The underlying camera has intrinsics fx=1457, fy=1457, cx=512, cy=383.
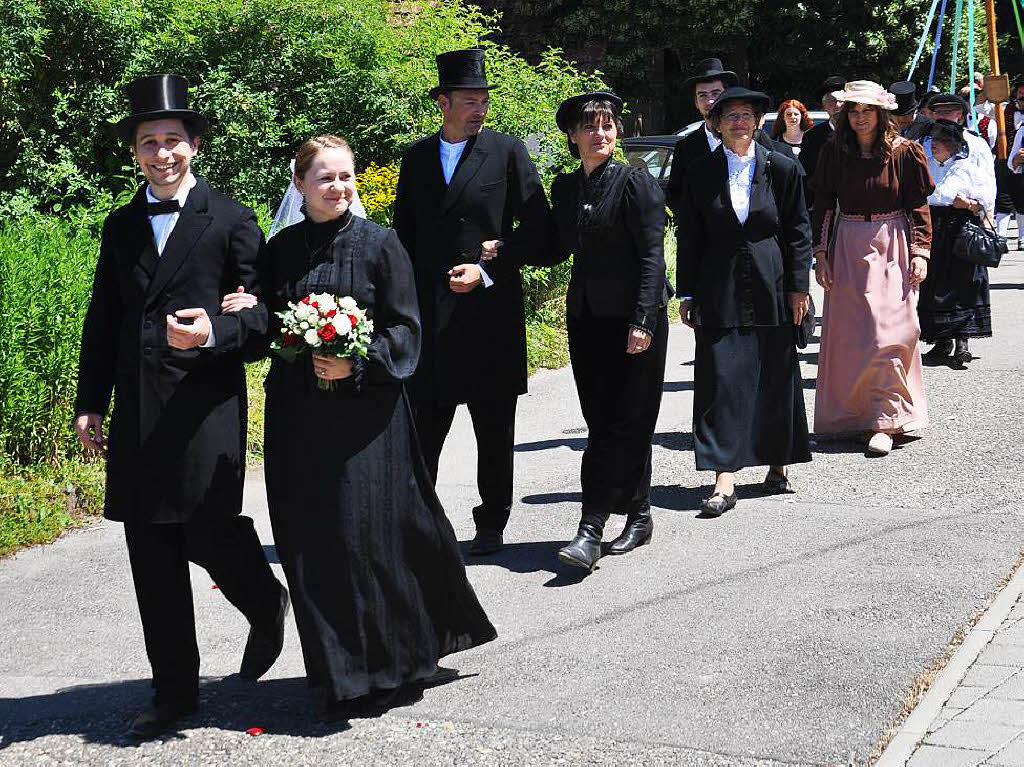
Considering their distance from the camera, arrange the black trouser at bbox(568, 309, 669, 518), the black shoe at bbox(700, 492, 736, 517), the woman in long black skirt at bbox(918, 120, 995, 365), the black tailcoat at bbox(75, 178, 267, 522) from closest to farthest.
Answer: the black tailcoat at bbox(75, 178, 267, 522) < the black trouser at bbox(568, 309, 669, 518) < the black shoe at bbox(700, 492, 736, 517) < the woman in long black skirt at bbox(918, 120, 995, 365)

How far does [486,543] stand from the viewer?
6586mm

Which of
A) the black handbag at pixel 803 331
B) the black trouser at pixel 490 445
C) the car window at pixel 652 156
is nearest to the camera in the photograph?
the black trouser at pixel 490 445

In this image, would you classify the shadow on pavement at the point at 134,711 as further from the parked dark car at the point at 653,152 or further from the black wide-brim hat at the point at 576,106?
the parked dark car at the point at 653,152

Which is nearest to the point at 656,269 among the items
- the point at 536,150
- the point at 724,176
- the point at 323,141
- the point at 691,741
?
the point at 724,176

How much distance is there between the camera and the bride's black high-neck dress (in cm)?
458

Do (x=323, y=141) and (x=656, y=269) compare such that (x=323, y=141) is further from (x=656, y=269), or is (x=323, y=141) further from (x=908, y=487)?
(x=908, y=487)

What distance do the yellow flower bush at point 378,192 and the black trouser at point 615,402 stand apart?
534 cm

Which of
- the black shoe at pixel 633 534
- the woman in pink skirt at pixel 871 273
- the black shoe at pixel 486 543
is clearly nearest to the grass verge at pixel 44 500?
the black shoe at pixel 486 543

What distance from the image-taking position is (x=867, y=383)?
8469mm

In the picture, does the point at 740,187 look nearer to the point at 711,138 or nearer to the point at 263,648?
the point at 711,138

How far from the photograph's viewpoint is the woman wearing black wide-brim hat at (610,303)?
618 cm

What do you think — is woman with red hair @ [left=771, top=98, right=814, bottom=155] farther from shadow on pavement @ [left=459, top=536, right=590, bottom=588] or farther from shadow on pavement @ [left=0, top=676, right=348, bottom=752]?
shadow on pavement @ [left=0, top=676, right=348, bottom=752]

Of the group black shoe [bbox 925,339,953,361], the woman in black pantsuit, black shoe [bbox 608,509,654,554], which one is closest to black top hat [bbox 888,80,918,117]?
black shoe [bbox 925,339,953,361]

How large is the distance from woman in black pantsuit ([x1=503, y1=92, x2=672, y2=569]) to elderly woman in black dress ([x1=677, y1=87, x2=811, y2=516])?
852 mm
